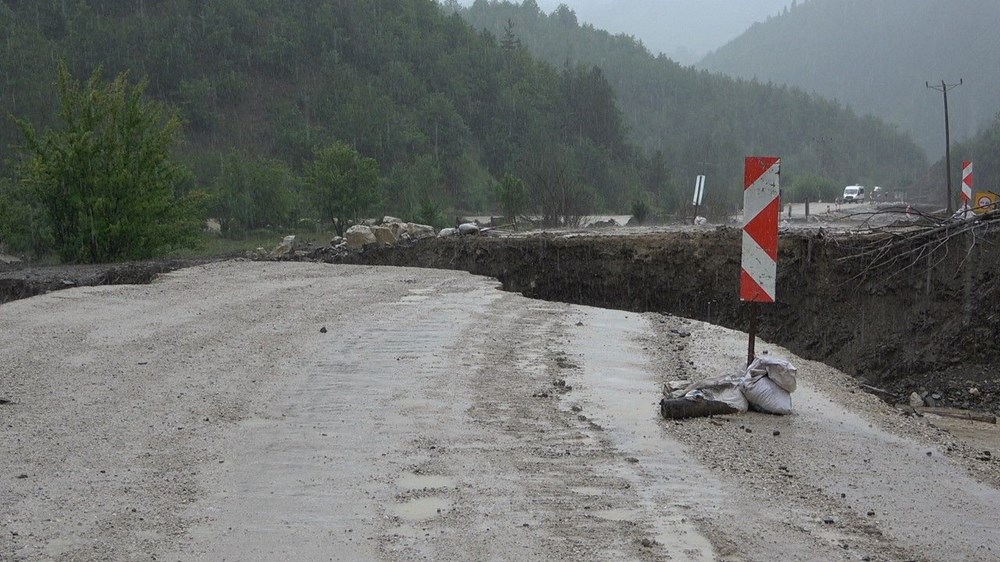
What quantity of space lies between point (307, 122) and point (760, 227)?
7368cm

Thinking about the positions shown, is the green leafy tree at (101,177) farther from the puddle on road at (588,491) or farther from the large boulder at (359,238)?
the puddle on road at (588,491)

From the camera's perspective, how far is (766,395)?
7.62 meters

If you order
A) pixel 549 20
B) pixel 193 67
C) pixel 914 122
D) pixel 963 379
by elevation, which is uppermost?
pixel 549 20

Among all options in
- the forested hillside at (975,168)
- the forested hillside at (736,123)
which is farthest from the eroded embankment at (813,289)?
the forested hillside at (736,123)

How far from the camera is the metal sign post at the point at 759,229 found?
826 centimetres

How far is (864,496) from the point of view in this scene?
5.78m

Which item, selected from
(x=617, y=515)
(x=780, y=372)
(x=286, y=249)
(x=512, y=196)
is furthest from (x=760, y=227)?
(x=512, y=196)

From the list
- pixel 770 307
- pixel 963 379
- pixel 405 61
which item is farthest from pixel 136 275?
pixel 405 61

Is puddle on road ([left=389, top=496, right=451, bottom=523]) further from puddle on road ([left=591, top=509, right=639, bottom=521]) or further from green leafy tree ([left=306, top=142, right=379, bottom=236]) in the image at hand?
green leafy tree ([left=306, top=142, right=379, bottom=236])

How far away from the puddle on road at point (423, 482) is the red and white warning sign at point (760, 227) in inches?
146

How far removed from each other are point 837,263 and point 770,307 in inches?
68.9

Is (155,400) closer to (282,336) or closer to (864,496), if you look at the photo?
(282,336)

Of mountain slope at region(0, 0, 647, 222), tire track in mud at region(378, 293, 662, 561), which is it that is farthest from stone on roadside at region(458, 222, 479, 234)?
mountain slope at region(0, 0, 647, 222)

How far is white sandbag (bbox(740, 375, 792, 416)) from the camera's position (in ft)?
25.0
